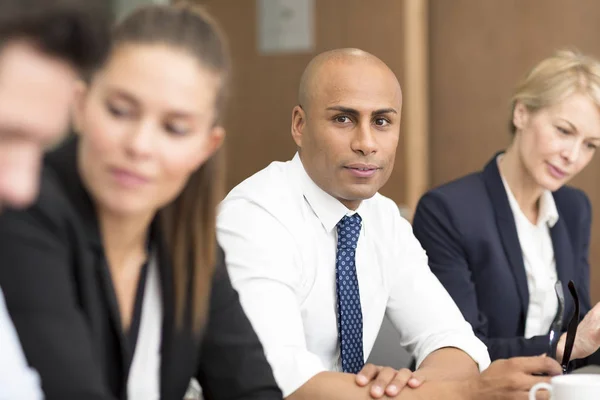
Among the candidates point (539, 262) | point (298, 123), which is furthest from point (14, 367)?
point (539, 262)

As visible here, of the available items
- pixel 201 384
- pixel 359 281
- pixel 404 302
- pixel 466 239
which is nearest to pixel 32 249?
pixel 201 384

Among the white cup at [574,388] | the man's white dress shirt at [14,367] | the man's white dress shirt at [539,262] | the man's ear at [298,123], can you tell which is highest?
the man's ear at [298,123]

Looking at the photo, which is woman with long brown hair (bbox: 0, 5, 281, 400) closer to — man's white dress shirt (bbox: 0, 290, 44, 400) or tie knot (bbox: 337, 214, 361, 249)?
man's white dress shirt (bbox: 0, 290, 44, 400)

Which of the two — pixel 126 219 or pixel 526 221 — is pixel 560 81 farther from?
pixel 126 219

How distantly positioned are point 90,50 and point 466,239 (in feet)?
4.04

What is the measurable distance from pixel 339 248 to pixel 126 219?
2.18ft

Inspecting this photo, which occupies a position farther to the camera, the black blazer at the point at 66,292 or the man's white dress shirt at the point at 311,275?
the man's white dress shirt at the point at 311,275

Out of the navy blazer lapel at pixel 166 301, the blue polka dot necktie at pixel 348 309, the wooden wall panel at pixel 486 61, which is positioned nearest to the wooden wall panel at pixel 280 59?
the wooden wall panel at pixel 486 61

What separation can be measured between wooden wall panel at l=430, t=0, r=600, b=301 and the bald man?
1449 mm

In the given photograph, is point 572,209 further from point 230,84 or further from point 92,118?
point 92,118

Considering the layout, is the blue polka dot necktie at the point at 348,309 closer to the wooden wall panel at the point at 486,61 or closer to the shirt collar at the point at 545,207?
the shirt collar at the point at 545,207

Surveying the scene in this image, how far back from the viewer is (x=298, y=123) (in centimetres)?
152

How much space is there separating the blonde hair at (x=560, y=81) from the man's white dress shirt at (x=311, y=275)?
0.53m

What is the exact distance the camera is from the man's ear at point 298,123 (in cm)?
151
